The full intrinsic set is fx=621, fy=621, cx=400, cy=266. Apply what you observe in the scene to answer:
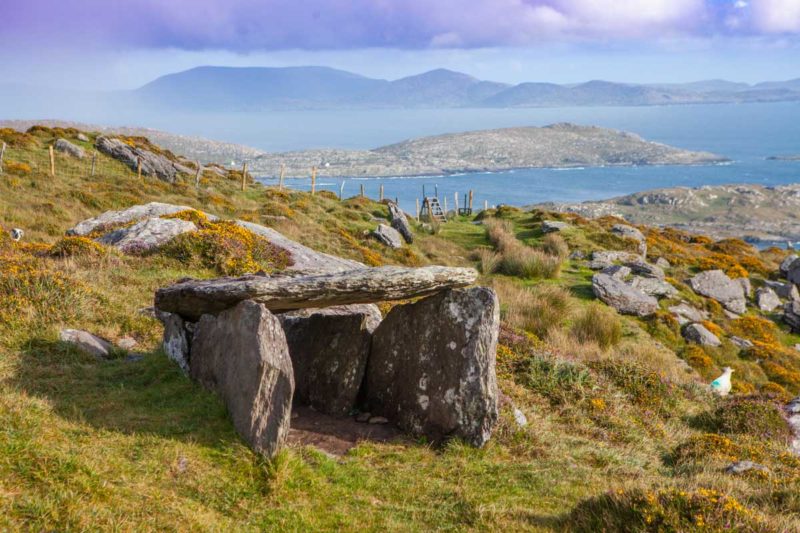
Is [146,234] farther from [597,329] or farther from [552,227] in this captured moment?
[552,227]

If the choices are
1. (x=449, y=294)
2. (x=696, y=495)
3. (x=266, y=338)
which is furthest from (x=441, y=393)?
(x=696, y=495)

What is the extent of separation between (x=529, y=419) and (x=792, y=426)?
23.3ft

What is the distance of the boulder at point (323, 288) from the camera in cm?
917

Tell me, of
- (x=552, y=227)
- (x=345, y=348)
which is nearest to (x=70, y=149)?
(x=552, y=227)

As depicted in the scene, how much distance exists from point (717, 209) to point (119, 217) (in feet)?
615

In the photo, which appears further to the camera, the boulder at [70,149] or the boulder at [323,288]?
the boulder at [70,149]

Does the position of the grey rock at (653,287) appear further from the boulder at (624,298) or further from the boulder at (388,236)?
the boulder at (388,236)

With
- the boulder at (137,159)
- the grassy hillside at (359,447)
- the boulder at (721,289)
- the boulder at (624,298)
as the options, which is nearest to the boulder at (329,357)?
the grassy hillside at (359,447)

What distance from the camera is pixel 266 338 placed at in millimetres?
8328

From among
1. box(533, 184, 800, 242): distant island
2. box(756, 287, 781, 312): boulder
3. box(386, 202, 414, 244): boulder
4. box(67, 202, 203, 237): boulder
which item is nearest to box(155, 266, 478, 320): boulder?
box(67, 202, 203, 237): boulder

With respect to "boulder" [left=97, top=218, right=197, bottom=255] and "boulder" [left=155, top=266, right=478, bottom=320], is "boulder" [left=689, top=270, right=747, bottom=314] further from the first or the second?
"boulder" [left=155, top=266, right=478, bottom=320]

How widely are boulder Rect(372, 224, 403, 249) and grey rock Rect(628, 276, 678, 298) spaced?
12.4 metres

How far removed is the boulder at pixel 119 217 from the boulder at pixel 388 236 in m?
12.6

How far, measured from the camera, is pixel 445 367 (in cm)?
984
